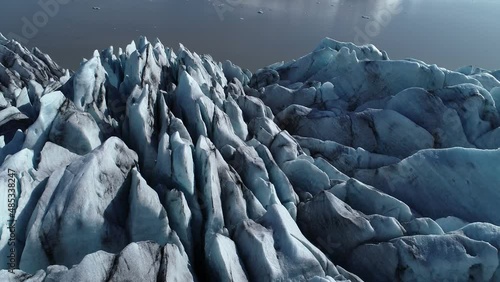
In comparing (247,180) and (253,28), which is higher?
(247,180)

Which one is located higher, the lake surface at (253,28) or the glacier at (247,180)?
the glacier at (247,180)

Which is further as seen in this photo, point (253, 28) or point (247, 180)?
point (253, 28)

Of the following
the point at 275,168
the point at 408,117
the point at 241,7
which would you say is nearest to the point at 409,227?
the point at 275,168

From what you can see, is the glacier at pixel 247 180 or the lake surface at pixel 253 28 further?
the lake surface at pixel 253 28

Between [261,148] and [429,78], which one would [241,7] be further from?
[261,148]
